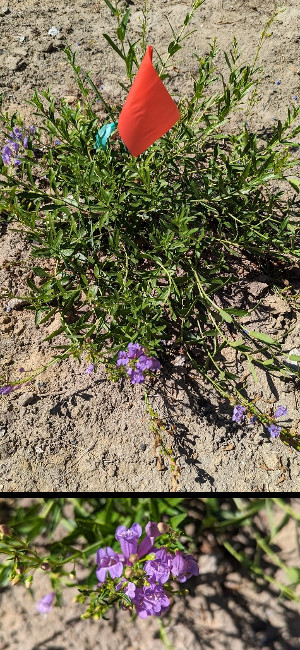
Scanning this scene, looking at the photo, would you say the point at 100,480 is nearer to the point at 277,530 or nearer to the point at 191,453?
the point at 191,453

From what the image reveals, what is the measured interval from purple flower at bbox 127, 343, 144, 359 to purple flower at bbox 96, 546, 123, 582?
703 millimetres

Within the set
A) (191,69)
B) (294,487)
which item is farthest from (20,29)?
(294,487)

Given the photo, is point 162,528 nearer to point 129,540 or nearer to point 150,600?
point 129,540

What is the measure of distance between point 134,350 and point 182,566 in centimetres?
80

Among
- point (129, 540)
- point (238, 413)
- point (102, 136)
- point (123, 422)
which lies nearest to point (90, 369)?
point (123, 422)

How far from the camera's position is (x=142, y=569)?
1937mm

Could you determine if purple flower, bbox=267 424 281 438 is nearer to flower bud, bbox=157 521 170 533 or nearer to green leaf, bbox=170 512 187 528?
green leaf, bbox=170 512 187 528

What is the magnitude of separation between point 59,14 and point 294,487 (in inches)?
126

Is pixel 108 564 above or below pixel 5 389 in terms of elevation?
below

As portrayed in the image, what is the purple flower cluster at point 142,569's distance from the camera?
187 centimetres

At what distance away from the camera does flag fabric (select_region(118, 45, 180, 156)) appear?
1720 mm

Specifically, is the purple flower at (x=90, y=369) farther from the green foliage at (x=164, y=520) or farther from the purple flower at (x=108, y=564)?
the purple flower at (x=108, y=564)

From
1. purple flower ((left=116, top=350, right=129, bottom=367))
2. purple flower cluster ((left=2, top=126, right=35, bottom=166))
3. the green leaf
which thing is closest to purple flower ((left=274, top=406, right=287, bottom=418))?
the green leaf

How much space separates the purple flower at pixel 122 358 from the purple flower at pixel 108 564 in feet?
2.21
